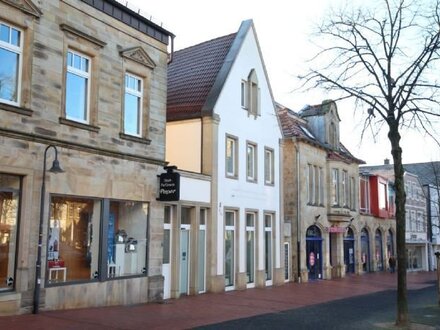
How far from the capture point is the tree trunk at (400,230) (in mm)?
13992

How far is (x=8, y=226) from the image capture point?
12.9 m

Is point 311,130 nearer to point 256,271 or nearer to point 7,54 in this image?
point 256,271

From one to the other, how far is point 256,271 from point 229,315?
9635 millimetres

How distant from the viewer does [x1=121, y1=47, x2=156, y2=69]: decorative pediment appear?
16438mm

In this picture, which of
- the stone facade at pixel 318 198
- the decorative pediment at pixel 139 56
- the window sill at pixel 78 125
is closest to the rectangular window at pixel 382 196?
the stone facade at pixel 318 198

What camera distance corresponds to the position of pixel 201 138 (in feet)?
71.9

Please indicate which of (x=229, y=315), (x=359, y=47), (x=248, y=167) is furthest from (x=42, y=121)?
(x=248, y=167)

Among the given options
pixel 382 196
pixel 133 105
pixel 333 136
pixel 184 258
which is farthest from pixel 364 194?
pixel 133 105

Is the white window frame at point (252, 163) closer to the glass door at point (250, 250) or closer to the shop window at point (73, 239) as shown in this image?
the glass door at point (250, 250)

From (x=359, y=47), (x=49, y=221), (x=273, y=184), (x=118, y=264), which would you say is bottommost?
(x=118, y=264)

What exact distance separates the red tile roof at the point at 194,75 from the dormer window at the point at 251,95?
158 cm

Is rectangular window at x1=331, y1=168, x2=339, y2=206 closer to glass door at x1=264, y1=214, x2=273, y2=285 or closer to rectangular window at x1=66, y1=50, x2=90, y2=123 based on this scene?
glass door at x1=264, y1=214, x2=273, y2=285

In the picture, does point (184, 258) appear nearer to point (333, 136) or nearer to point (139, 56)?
point (139, 56)

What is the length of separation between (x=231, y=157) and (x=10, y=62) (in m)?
11.9
